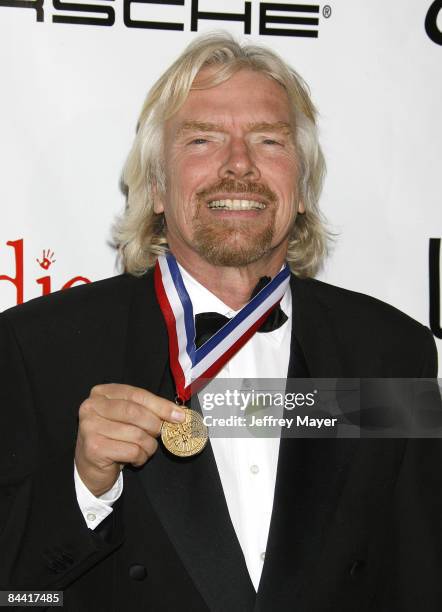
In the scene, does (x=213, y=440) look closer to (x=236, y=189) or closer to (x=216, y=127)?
(x=236, y=189)

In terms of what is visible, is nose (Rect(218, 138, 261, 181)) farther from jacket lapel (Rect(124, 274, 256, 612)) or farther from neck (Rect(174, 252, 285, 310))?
jacket lapel (Rect(124, 274, 256, 612))

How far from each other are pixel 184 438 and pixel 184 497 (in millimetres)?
190

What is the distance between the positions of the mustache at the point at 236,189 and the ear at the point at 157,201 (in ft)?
0.69

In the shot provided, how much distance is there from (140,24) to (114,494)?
1.50 m

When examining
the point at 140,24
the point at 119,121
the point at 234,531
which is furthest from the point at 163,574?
the point at 140,24

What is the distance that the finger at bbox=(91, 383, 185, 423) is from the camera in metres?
1.84

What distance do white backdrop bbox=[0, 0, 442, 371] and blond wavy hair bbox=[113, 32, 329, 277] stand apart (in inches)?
4.7

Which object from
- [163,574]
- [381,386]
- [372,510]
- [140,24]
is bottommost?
[163,574]

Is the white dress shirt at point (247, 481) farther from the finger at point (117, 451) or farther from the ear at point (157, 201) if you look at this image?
the ear at point (157, 201)

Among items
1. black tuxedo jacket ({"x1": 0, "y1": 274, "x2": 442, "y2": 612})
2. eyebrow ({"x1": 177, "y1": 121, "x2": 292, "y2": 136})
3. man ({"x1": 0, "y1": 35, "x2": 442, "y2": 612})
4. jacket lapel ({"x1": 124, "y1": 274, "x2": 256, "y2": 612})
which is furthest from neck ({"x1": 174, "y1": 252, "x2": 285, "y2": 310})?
jacket lapel ({"x1": 124, "y1": 274, "x2": 256, "y2": 612})

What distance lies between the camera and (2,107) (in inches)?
107

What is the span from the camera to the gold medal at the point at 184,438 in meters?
2.07

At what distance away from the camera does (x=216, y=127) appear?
2.52 m

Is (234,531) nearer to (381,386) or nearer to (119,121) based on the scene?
(381,386)
